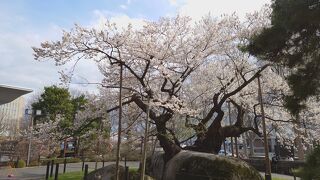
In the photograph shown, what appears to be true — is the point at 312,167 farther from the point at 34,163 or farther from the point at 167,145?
the point at 34,163

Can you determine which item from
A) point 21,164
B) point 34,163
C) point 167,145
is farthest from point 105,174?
point 34,163

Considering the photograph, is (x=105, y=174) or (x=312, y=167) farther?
(x=105, y=174)

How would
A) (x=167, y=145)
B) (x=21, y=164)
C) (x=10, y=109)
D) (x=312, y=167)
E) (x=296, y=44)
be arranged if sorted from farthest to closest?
(x=10, y=109), (x=21, y=164), (x=167, y=145), (x=296, y=44), (x=312, y=167)

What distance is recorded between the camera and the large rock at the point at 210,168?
1116cm

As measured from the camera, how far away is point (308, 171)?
19.3ft

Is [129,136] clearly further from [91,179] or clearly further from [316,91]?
[316,91]

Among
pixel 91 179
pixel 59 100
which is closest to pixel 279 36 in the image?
pixel 91 179

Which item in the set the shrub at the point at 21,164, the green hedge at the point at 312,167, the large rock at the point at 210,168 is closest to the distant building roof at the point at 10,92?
the large rock at the point at 210,168

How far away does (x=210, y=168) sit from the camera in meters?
11.3

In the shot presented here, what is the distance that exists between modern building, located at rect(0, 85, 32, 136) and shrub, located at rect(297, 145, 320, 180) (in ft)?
30.5

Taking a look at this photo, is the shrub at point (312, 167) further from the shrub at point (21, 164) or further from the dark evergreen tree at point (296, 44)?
the shrub at point (21, 164)

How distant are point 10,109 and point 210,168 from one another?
157ft

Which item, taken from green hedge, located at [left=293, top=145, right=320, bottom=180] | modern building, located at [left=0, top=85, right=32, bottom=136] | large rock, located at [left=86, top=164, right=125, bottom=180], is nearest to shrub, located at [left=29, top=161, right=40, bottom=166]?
modern building, located at [left=0, top=85, right=32, bottom=136]

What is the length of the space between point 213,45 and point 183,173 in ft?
19.9
